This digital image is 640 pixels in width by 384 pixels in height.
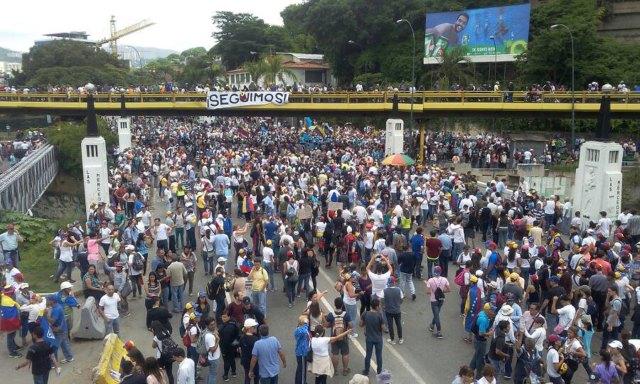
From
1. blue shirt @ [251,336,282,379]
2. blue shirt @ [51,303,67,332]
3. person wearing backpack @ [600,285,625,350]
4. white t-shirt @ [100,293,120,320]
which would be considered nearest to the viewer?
blue shirt @ [251,336,282,379]

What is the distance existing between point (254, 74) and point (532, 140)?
1106 inches

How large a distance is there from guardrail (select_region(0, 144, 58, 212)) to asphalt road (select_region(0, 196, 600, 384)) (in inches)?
521

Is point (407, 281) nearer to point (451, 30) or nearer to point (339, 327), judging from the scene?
point (339, 327)

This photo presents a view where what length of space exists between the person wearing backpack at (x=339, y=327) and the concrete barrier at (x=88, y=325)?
14.9 ft

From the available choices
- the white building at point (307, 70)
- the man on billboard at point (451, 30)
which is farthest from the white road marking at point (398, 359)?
the white building at point (307, 70)

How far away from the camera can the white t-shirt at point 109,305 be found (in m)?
10.1

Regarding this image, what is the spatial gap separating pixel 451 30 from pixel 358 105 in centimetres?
2032

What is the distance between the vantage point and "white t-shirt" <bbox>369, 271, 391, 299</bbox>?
1027 cm

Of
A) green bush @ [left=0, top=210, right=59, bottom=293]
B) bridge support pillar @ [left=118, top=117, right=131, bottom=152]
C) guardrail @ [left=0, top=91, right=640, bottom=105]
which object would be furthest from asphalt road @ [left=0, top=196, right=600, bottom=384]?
bridge support pillar @ [left=118, top=117, right=131, bottom=152]

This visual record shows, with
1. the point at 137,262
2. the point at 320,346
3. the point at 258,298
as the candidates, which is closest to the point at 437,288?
the point at 320,346

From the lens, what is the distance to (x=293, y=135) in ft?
129

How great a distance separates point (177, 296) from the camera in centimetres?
1164

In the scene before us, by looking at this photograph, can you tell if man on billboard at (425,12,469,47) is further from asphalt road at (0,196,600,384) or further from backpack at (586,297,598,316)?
backpack at (586,297,598,316)

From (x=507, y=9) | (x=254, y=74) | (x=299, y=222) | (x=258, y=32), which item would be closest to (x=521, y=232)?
(x=299, y=222)
